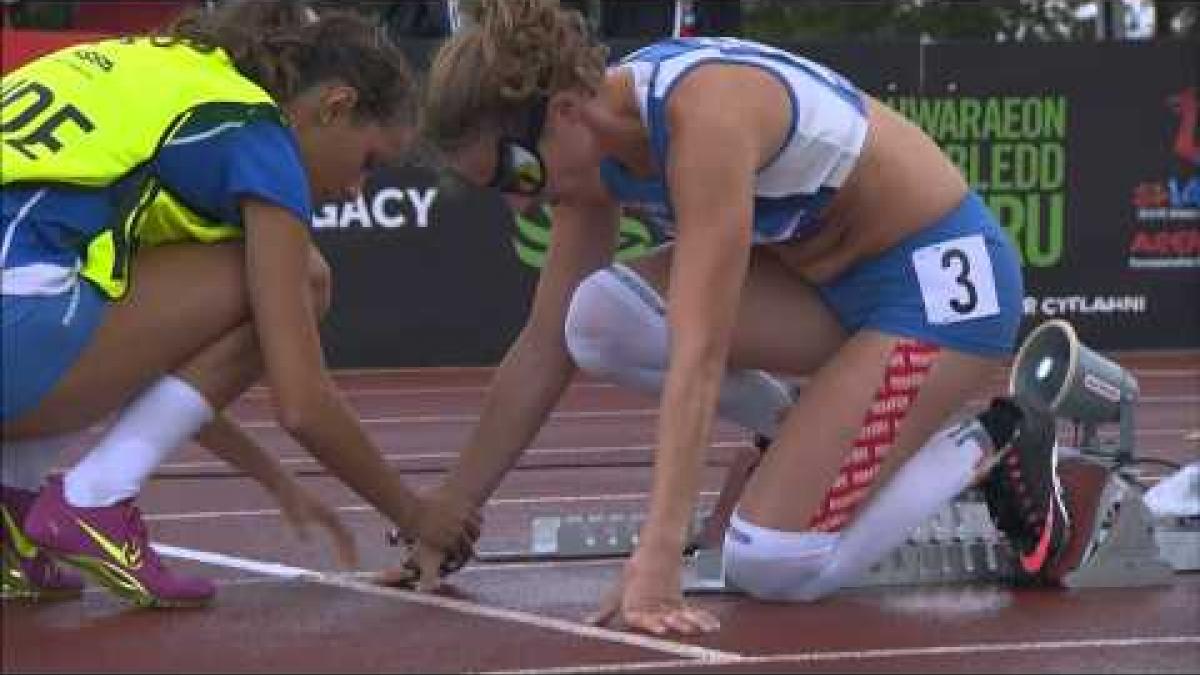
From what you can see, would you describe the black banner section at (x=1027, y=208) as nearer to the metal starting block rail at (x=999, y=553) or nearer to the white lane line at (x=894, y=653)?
the metal starting block rail at (x=999, y=553)

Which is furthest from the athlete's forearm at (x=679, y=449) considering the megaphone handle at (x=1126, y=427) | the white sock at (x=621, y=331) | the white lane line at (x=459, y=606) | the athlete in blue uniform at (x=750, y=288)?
the megaphone handle at (x=1126, y=427)

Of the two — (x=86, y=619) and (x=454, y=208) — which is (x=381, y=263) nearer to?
(x=454, y=208)

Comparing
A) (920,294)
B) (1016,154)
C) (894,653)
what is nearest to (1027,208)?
(1016,154)

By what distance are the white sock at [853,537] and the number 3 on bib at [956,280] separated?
27 cm

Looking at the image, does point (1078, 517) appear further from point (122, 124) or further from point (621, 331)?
point (122, 124)

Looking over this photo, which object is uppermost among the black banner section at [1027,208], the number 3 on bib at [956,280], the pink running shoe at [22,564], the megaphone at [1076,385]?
the number 3 on bib at [956,280]

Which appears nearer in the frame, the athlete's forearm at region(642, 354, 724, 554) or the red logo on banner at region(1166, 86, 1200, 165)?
the athlete's forearm at region(642, 354, 724, 554)

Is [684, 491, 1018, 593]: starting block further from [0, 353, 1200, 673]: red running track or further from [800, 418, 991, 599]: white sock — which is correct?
[800, 418, 991, 599]: white sock

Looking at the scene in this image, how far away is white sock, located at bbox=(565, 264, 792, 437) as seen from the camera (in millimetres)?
4938

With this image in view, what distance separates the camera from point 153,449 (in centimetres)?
453

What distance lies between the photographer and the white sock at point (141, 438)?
4.46 m

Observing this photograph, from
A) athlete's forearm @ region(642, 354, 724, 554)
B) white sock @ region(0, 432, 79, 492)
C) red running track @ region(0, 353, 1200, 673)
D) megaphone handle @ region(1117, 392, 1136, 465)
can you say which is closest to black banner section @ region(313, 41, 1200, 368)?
red running track @ region(0, 353, 1200, 673)

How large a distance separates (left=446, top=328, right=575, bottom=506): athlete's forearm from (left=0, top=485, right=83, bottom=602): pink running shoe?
32.2 inches

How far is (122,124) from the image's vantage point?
443cm
